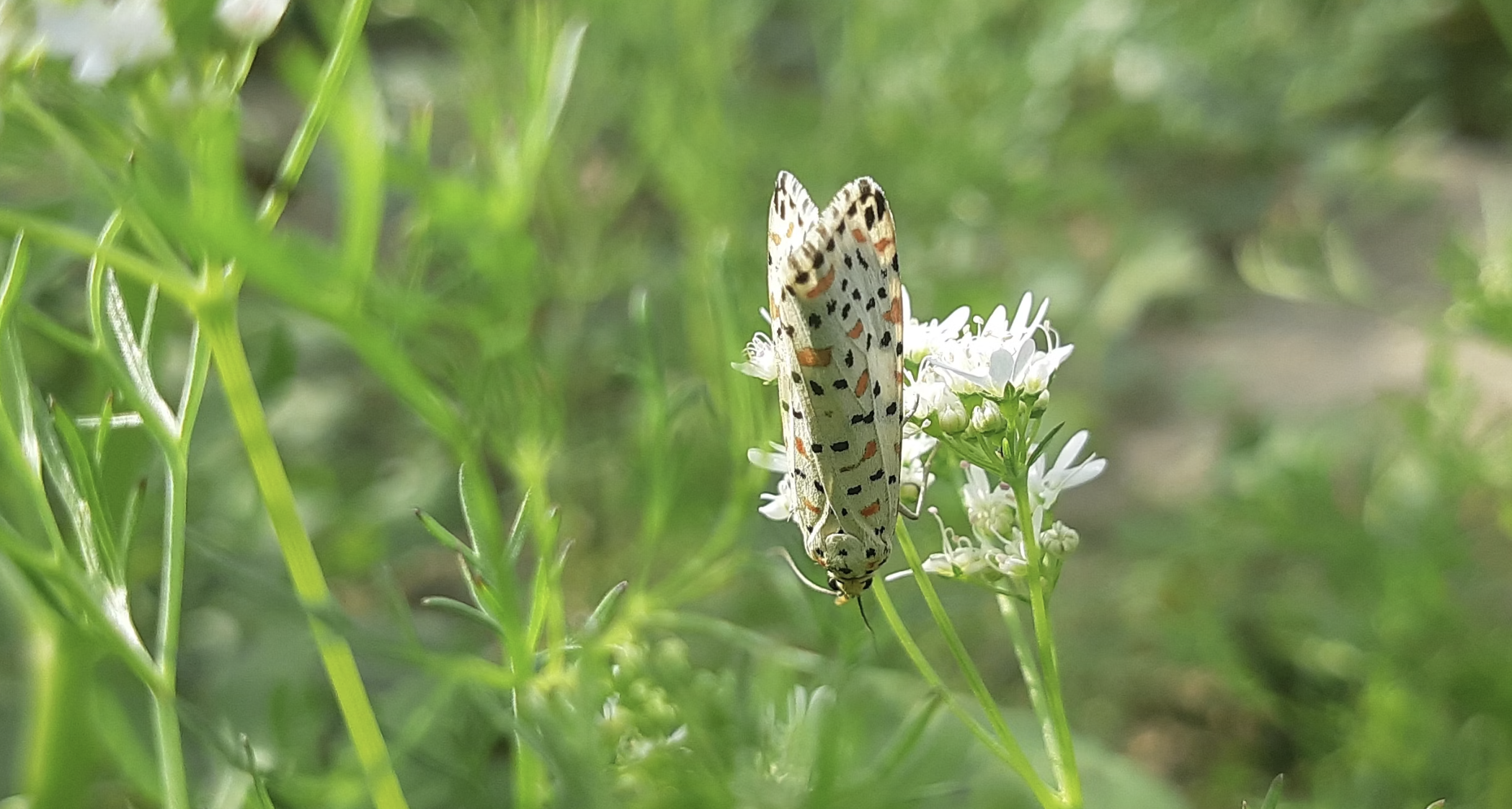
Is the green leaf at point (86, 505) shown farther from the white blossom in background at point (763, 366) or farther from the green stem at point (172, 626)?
the white blossom in background at point (763, 366)

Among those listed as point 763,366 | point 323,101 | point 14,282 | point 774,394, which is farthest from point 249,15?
point 774,394

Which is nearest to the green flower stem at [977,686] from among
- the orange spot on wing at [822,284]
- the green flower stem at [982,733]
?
the green flower stem at [982,733]

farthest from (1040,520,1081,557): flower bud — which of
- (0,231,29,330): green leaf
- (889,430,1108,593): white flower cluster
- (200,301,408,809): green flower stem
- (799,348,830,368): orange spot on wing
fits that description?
(0,231,29,330): green leaf

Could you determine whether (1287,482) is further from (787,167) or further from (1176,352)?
(1176,352)

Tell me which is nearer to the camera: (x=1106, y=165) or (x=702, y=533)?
(x=702, y=533)

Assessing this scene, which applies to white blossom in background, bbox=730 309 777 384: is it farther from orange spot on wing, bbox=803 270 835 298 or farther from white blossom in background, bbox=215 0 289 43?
white blossom in background, bbox=215 0 289 43

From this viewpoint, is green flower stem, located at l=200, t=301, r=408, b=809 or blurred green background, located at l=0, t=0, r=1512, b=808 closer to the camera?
green flower stem, located at l=200, t=301, r=408, b=809

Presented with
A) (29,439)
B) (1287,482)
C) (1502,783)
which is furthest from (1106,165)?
(29,439)
